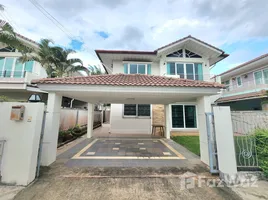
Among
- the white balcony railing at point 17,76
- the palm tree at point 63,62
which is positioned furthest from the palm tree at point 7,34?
the white balcony railing at point 17,76

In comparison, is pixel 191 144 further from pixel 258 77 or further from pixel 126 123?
pixel 258 77

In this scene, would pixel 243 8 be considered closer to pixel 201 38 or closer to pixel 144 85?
pixel 201 38

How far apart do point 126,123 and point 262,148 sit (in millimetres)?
10270

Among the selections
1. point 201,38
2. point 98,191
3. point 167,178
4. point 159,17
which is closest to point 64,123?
point 98,191

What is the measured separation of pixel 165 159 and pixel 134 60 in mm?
11205

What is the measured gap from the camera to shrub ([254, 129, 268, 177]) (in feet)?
12.9

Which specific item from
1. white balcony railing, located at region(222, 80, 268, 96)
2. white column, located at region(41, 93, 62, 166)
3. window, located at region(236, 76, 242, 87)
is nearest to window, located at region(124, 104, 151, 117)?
white column, located at region(41, 93, 62, 166)

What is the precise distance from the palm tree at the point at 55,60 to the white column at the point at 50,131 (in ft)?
28.2

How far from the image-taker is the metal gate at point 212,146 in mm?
4336

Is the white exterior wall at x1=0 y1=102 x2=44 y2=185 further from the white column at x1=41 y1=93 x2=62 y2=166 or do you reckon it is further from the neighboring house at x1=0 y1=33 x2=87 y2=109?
the neighboring house at x1=0 y1=33 x2=87 y2=109

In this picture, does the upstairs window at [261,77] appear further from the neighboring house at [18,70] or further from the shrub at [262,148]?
the neighboring house at [18,70]

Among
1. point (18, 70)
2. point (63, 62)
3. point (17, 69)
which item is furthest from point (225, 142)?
point (17, 69)

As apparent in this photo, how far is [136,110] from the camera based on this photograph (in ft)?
43.6

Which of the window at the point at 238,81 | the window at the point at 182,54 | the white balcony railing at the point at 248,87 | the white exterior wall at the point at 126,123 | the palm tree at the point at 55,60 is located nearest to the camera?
the palm tree at the point at 55,60
